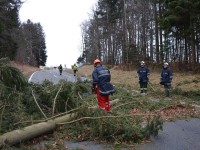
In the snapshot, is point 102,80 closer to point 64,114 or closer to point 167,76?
point 64,114

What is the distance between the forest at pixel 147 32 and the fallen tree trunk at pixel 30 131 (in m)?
18.5

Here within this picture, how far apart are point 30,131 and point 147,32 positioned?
153ft

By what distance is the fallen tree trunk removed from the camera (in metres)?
7.57

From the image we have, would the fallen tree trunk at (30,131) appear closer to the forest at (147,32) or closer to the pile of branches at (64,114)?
the pile of branches at (64,114)

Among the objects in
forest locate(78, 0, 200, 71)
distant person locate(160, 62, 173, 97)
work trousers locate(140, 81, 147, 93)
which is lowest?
work trousers locate(140, 81, 147, 93)

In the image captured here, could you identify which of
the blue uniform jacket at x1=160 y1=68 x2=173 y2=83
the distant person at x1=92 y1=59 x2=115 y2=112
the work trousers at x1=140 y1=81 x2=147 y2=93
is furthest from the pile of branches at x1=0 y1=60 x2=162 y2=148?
the work trousers at x1=140 y1=81 x2=147 y2=93

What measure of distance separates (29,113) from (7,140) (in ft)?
8.21

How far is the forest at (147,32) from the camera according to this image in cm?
2873

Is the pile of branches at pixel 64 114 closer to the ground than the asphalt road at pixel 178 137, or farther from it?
farther from it

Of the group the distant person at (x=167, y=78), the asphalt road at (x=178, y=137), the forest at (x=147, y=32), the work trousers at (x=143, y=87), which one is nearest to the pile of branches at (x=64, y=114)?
the asphalt road at (x=178, y=137)

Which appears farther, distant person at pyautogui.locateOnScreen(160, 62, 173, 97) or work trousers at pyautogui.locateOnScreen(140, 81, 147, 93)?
work trousers at pyautogui.locateOnScreen(140, 81, 147, 93)

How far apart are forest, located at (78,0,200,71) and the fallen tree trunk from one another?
1846 centimetres

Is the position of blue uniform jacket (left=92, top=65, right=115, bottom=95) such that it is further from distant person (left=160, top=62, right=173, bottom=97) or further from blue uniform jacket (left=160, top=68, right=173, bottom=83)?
blue uniform jacket (left=160, top=68, right=173, bottom=83)

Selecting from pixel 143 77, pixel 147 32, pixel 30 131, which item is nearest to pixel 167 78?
pixel 143 77
